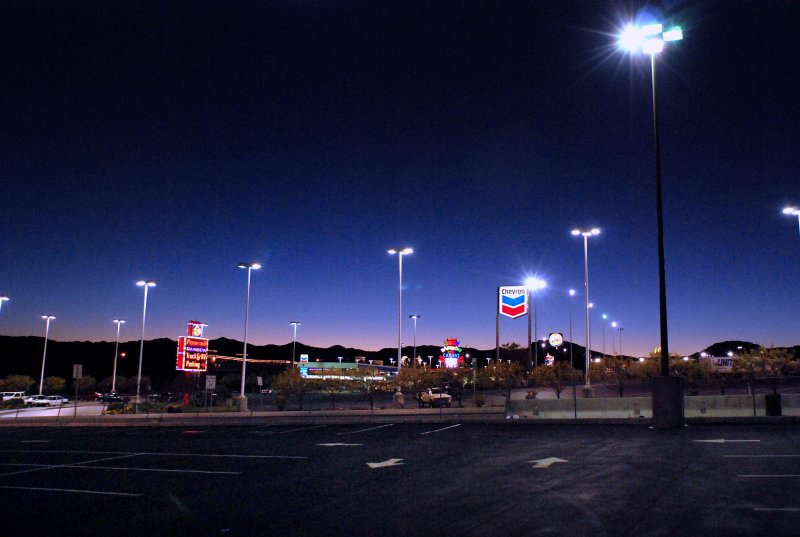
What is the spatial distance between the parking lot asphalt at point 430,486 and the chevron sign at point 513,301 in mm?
41374

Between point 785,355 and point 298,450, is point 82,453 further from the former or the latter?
point 785,355

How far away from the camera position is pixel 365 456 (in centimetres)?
1667

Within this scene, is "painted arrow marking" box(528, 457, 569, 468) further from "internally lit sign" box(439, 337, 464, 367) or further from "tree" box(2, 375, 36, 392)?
"tree" box(2, 375, 36, 392)

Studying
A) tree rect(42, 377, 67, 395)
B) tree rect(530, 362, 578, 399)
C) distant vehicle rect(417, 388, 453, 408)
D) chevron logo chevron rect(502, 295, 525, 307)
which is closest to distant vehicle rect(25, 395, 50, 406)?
tree rect(42, 377, 67, 395)

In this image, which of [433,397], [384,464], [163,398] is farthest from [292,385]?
[384,464]

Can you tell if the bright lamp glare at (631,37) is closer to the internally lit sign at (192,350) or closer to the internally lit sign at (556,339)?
the internally lit sign at (192,350)

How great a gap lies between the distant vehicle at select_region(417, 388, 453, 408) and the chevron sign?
11638 millimetres

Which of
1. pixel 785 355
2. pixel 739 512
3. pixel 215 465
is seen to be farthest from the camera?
pixel 785 355

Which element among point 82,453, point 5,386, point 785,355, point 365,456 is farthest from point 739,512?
point 5,386

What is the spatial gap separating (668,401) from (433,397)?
106ft

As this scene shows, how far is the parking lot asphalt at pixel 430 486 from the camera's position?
8945 millimetres

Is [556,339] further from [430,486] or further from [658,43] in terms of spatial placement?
[430,486]

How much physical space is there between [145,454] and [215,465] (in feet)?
13.4

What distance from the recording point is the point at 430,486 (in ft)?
39.0
